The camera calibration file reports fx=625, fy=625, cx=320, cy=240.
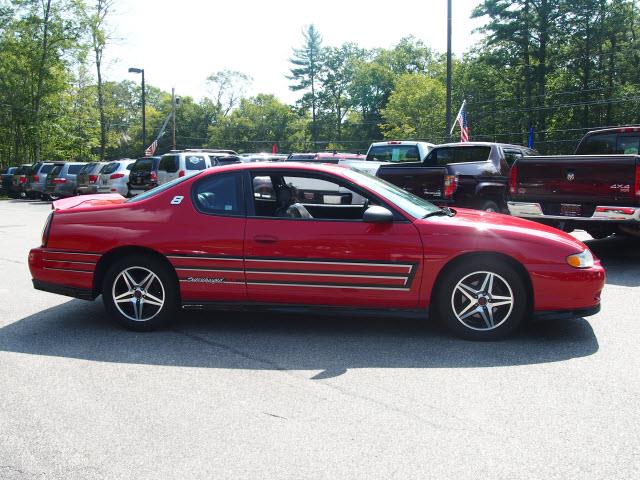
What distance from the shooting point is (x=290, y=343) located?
515 cm

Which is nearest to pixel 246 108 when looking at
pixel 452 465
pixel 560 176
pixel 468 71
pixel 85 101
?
pixel 468 71

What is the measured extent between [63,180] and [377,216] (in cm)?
2505

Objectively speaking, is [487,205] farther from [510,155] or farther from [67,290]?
[67,290]

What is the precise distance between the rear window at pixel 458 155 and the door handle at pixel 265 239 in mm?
8303

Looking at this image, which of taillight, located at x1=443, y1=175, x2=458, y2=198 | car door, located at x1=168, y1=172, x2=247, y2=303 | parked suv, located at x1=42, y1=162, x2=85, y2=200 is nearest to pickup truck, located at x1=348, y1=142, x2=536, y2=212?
taillight, located at x1=443, y1=175, x2=458, y2=198

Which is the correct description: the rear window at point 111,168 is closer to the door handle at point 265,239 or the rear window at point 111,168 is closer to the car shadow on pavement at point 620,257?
the car shadow on pavement at point 620,257

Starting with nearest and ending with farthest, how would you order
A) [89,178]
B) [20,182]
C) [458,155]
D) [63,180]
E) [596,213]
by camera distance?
[596,213], [458,155], [89,178], [63,180], [20,182]

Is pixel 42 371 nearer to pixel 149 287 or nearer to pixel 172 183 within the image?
pixel 149 287

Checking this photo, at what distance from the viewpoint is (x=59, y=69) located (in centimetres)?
4134

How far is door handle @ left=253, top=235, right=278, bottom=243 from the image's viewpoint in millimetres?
5258

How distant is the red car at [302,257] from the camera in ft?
16.6

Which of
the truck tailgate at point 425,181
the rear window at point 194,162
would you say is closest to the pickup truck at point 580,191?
the truck tailgate at point 425,181

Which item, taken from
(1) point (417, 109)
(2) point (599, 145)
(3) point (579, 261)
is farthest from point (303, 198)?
(1) point (417, 109)

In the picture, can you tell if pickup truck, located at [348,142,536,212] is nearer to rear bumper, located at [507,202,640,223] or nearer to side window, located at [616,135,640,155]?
rear bumper, located at [507,202,640,223]
